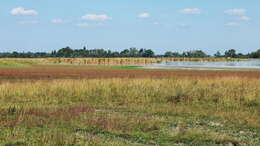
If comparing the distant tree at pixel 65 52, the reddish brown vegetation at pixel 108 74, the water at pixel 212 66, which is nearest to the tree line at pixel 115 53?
the distant tree at pixel 65 52

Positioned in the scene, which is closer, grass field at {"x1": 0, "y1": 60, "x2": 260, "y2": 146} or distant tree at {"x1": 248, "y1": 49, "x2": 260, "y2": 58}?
grass field at {"x1": 0, "y1": 60, "x2": 260, "y2": 146}

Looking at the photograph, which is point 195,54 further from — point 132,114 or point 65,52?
point 132,114

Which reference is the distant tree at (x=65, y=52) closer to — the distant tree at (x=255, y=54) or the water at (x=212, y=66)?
the distant tree at (x=255, y=54)

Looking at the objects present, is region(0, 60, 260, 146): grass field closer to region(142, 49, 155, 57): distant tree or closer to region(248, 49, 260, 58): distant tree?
region(248, 49, 260, 58): distant tree

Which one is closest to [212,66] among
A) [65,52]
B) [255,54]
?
[255,54]

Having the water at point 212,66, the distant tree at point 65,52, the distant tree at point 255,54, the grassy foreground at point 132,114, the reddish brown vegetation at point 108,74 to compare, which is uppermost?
the distant tree at point 65,52

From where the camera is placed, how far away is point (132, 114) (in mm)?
12703

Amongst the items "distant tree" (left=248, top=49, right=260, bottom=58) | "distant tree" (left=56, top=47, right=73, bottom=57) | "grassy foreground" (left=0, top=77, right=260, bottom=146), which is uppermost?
"distant tree" (left=56, top=47, right=73, bottom=57)

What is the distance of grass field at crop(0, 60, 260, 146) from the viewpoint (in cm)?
863

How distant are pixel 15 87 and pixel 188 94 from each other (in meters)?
9.31

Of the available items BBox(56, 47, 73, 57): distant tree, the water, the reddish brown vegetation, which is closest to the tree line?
BBox(56, 47, 73, 57): distant tree

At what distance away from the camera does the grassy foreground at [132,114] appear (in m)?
8.65

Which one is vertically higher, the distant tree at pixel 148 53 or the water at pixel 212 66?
the distant tree at pixel 148 53

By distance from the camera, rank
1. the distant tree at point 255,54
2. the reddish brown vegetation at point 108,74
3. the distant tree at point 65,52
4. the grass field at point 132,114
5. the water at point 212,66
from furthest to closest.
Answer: the distant tree at point 65,52 < the distant tree at point 255,54 < the water at point 212,66 < the reddish brown vegetation at point 108,74 < the grass field at point 132,114
